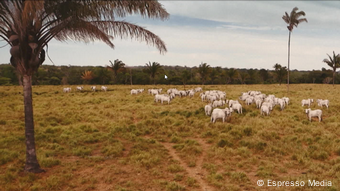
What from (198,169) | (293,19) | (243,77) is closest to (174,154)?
(198,169)

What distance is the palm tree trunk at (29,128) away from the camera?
25.2 ft

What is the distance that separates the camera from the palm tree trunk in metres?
7.69

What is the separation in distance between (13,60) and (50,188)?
415cm

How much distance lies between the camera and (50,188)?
23.1 ft

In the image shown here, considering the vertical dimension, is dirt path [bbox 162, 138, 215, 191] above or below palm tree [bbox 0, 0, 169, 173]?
below

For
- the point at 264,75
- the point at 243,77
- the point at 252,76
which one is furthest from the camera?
the point at 264,75

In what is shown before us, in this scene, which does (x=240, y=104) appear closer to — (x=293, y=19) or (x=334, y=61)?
(x=293, y=19)

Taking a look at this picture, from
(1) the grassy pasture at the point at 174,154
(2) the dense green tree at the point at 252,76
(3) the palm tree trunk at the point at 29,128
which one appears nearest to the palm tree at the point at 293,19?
(1) the grassy pasture at the point at 174,154

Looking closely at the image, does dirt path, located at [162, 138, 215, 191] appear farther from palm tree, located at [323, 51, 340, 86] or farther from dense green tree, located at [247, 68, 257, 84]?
dense green tree, located at [247, 68, 257, 84]

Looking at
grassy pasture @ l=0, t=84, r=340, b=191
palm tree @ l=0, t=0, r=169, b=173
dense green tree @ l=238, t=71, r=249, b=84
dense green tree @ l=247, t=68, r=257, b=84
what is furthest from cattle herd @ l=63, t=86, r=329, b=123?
dense green tree @ l=247, t=68, r=257, b=84

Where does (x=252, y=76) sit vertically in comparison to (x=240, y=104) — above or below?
above

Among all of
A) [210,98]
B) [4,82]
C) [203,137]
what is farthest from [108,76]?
[203,137]

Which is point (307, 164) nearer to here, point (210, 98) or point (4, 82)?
point (210, 98)

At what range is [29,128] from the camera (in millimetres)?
7875
